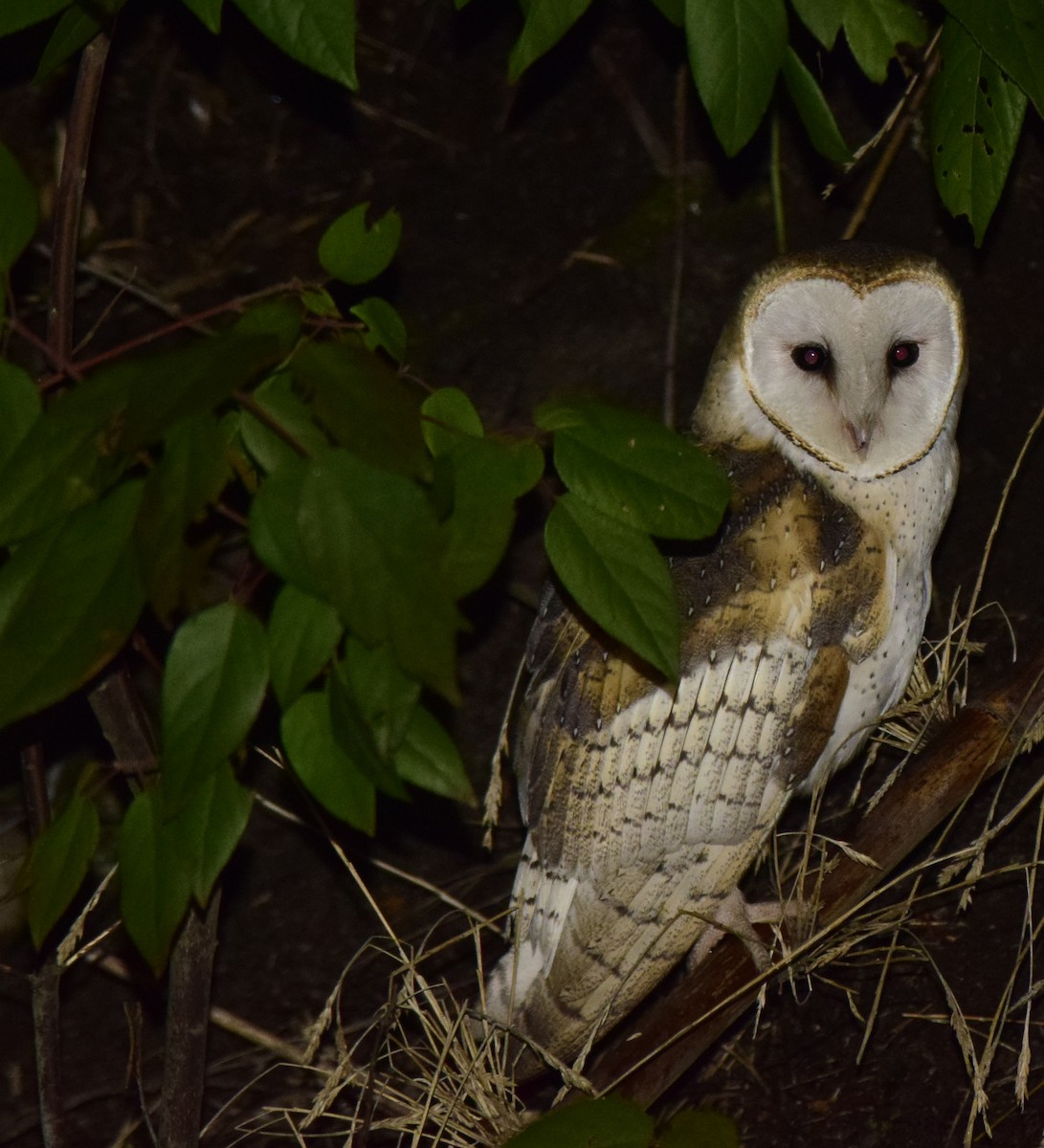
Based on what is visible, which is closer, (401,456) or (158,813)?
(401,456)

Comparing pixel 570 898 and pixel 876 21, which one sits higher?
pixel 876 21

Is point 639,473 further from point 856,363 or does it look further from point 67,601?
point 856,363

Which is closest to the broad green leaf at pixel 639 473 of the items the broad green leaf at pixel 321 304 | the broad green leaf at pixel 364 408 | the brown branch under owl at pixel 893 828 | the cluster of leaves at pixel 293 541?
the cluster of leaves at pixel 293 541

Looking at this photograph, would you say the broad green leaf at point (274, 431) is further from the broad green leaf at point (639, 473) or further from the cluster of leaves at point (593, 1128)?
the cluster of leaves at point (593, 1128)

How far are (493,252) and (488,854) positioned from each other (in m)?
0.92

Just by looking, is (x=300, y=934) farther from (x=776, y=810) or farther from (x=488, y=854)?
(x=776, y=810)

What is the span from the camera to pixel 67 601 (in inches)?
29.6

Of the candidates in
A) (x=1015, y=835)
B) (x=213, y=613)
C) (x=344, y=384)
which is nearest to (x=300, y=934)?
(x=1015, y=835)

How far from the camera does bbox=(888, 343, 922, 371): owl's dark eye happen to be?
1.51 m

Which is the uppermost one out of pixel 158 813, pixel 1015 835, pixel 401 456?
pixel 401 456

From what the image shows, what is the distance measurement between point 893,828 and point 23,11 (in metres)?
1.11

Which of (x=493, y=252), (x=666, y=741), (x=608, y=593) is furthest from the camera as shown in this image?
(x=493, y=252)

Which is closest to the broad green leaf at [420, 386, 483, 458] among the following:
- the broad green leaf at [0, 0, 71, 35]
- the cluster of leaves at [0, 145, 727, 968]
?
the cluster of leaves at [0, 145, 727, 968]

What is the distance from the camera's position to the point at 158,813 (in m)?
0.92
